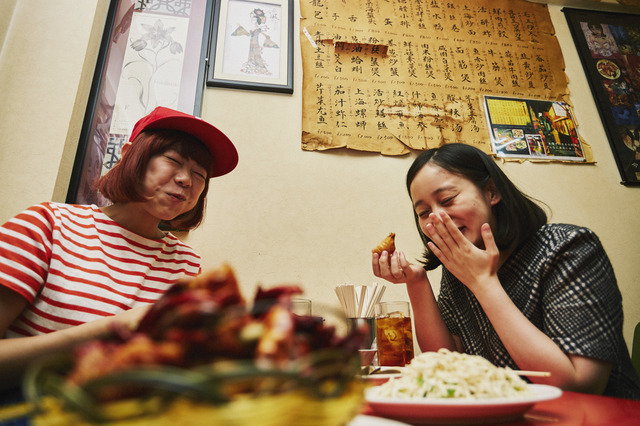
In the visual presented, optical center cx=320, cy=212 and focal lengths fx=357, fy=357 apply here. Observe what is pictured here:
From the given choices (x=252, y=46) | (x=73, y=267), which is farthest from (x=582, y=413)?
(x=252, y=46)

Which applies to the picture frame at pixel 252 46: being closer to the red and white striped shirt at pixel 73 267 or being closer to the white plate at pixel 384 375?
the red and white striped shirt at pixel 73 267

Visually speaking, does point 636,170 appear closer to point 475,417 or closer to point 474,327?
point 474,327

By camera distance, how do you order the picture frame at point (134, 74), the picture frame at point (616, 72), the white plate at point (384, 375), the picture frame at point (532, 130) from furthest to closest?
the picture frame at point (616, 72), the picture frame at point (532, 130), the picture frame at point (134, 74), the white plate at point (384, 375)

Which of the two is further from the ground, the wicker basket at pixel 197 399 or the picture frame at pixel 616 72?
the picture frame at pixel 616 72

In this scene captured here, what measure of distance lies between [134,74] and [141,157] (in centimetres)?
102

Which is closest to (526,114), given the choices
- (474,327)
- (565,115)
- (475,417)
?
(565,115)

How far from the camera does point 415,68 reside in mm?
2260

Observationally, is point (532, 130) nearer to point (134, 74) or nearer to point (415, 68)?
point (415, 68)

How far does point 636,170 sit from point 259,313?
2.88 metres

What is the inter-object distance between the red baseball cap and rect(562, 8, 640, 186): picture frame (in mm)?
2436

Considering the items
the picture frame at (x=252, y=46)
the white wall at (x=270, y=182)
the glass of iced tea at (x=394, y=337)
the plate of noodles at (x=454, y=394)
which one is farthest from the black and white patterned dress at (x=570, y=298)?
the picture frame at (x=252, y=46)

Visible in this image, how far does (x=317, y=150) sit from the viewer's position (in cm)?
202

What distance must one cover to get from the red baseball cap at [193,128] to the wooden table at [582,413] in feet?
3.46

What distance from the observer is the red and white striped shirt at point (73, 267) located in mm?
974
